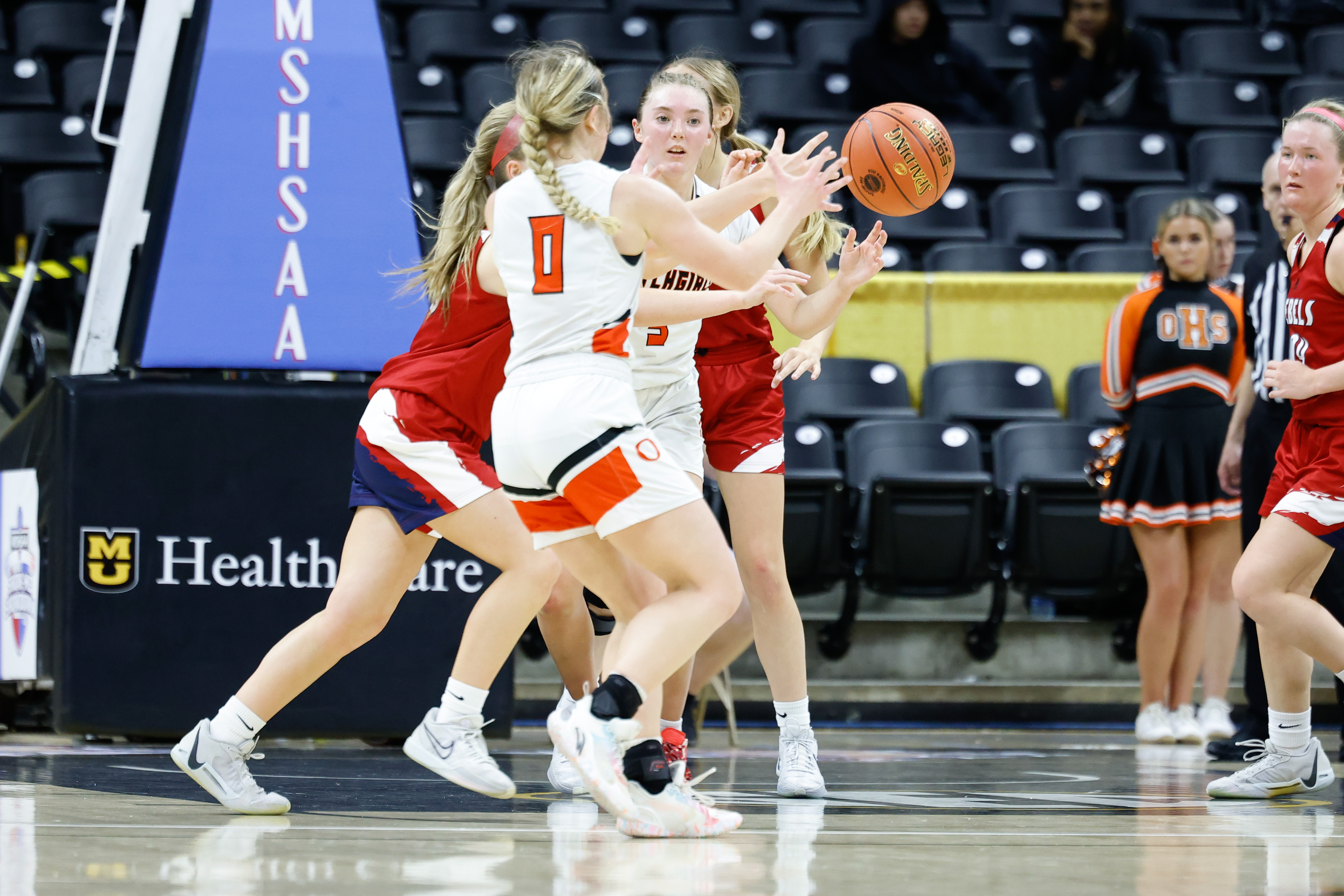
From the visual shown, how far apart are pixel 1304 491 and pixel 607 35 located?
7.60 meters

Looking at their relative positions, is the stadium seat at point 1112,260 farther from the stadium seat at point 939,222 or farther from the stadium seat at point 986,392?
the stadium seat at point 986,392

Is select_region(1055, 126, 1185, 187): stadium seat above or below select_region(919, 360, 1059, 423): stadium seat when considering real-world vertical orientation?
above

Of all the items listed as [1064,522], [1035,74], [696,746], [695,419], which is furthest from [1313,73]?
[695,419]

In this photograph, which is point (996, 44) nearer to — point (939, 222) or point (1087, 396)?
point (939, 222)

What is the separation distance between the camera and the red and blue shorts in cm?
401

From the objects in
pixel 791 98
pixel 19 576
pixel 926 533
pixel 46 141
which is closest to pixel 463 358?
pixel 19 576

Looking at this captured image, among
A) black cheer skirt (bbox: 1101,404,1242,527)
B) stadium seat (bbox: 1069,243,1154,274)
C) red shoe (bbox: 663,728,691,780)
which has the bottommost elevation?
red shoe (bbox: 663,728,691,780)

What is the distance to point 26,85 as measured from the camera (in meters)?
9.98

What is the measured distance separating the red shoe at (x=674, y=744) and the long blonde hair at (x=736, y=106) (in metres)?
1.39

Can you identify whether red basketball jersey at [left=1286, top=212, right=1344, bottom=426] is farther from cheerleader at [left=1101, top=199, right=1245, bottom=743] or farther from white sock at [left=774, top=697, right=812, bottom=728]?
cheerleader at [left=1101, top=199, right=1245, bottom=743]

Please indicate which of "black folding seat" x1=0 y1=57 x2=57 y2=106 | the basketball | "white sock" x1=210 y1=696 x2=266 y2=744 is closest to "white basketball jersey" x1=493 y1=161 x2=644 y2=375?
"white sock" x1=210 y1=696 x2=266 y2=744

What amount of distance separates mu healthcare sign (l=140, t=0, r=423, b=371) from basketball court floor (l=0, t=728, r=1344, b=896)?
1.46m

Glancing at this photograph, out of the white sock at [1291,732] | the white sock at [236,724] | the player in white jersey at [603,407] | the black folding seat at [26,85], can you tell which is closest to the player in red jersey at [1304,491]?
the white sock at [1291,732]

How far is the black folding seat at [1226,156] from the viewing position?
34.2ft
